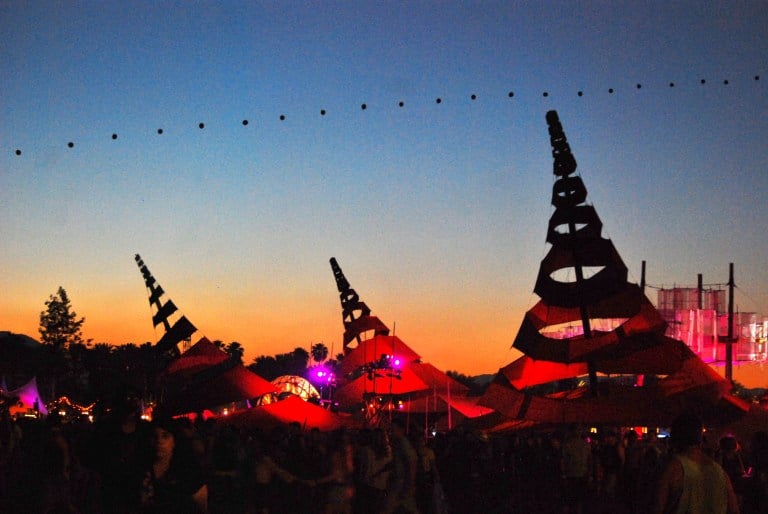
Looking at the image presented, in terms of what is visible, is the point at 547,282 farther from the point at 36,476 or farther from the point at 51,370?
the point at 51,370

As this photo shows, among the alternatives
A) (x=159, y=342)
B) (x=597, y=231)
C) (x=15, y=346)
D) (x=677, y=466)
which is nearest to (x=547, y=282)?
(x=597, y=231)

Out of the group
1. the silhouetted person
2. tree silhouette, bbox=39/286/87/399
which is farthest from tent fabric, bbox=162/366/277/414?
tree silhouette, bbox=39/286/87/399

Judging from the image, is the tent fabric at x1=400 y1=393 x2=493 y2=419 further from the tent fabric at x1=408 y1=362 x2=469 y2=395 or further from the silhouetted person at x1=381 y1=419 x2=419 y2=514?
the silhouetted person at x1=381 y1=419 x2=419 y2=514

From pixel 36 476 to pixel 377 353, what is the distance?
33053 millimetres

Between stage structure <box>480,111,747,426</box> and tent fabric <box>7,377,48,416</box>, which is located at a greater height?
stage structure <box>480,111,747,426</box>

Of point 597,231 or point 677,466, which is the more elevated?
point 597,231

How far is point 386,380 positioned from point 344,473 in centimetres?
2915

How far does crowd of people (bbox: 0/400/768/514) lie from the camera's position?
25.9 ft

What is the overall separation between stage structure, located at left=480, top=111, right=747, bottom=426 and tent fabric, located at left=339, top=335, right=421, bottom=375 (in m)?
10.4

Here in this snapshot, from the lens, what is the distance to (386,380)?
136ft

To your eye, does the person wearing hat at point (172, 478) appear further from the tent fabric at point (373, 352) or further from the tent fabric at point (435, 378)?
the tent fabric at point (373, 352)

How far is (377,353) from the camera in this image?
144 ft

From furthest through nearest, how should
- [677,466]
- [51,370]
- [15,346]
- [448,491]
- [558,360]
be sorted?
1. [15,346]
2. [51,370]
3. [558,360]
4. [448,491]
5. [677,466]

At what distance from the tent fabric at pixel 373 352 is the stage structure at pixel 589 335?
34.0 ft
